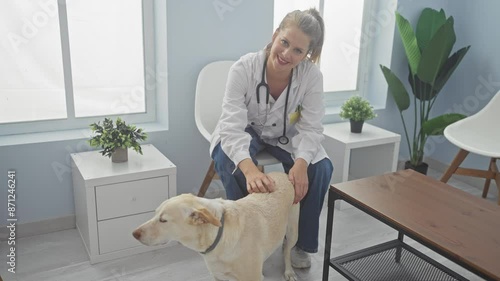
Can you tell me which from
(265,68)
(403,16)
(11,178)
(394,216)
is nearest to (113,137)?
(11,178)

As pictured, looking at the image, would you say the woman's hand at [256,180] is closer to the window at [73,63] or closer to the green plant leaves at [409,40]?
the window at [73,63]

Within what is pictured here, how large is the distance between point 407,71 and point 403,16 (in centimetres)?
41

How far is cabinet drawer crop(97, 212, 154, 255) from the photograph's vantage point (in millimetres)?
2035

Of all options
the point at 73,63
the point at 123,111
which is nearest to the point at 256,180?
the point at 123,111

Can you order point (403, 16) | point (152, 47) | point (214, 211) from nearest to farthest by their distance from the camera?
point (214, 211), point (152, 47), point (403, 16)

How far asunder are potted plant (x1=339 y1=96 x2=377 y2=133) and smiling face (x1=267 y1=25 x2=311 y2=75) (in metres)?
0.99

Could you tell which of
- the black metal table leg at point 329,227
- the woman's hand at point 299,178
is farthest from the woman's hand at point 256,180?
the black metal table leg at point 329,227

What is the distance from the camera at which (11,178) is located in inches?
85.6

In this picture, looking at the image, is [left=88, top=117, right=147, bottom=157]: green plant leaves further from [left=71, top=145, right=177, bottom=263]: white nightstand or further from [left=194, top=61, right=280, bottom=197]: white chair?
[left=194, top=61, right=280, bottom=197]: white chair

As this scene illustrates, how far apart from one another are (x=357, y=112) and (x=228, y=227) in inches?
62.3

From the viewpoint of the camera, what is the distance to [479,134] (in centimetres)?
269

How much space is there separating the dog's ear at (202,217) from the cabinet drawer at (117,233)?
2.76 feet

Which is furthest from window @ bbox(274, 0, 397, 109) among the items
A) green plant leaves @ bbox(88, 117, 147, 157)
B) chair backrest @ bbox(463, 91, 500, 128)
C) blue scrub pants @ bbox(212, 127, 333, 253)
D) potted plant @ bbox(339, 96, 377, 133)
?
green plant leaves @ bbox(88, 117, 147, 157)

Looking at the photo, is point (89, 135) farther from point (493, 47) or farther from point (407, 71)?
point (493, 47)
